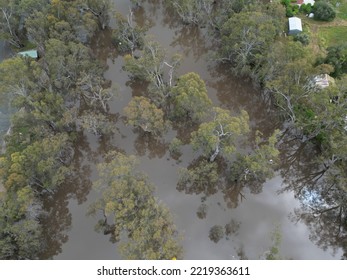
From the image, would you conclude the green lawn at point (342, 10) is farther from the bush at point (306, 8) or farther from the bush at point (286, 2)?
the bush at point (286, 2)

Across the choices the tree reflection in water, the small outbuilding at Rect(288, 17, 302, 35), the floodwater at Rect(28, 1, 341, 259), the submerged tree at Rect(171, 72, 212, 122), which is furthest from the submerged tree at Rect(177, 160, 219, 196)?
the small outbuilding at Rect(288, 17, 302, 35)

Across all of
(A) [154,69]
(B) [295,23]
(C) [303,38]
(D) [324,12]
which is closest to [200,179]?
(A) [154,69]

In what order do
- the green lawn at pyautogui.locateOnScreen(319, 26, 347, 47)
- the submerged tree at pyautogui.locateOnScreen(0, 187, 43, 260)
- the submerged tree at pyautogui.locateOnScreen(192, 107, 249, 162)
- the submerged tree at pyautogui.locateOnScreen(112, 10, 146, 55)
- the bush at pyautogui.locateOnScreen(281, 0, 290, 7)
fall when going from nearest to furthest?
the submerged tree at pyautogui.locateOnScreen(0, 187, 43, 260) < the submerged tree at pyautogui.locateOnScreen(192, 107, 249, 162) < the green lawn at pyautogui.locateOnScreen(319, 26, 347, 47) < the submerged tree at pyautogui.locateOnScreen(112, 10, 146, 55) < the bush at pyautogui.locateOnScreen(281, 0, 290, 7)

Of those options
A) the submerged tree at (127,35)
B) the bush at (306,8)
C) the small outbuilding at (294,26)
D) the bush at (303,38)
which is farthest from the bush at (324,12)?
the submerged tree at (127,35)

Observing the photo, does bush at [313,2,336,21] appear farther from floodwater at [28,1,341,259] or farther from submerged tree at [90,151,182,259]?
submerged tree at [90,151,182,259]

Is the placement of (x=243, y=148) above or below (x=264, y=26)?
below

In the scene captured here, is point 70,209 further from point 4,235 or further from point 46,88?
point 46,88

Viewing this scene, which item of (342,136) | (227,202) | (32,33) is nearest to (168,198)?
(227,202)
